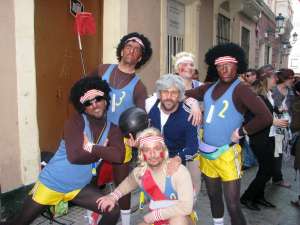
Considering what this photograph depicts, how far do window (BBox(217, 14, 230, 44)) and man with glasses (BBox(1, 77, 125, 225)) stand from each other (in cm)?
845

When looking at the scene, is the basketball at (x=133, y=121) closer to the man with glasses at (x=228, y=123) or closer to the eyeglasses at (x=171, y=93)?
the eyeglasses at (x=171, y=93)

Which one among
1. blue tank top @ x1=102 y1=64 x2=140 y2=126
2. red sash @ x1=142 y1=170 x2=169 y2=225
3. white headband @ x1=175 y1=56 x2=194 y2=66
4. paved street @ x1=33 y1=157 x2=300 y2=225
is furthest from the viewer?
paved street @ x1=33 y1=157 x2=300 y2=225

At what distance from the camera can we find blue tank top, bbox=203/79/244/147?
346 centimetres

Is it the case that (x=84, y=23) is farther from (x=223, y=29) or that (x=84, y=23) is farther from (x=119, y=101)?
(x=223, y=29)

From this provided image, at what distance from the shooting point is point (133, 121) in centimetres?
328

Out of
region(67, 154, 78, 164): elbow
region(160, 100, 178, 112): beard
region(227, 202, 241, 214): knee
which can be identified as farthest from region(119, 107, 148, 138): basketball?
region(227, 202, 241, 214): knee

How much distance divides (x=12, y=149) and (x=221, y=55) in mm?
2443

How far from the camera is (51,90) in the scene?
17.3ft

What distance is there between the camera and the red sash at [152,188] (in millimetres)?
3109

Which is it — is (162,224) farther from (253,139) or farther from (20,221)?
(253,139)

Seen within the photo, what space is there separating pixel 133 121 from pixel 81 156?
50 cm

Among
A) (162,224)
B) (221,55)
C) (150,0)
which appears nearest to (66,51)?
(150,0)

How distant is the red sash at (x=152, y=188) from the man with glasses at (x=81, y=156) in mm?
261

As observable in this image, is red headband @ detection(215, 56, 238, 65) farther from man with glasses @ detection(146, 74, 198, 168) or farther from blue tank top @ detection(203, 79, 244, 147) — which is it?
man with glasses @ detection(146, 74, 198, 168)
